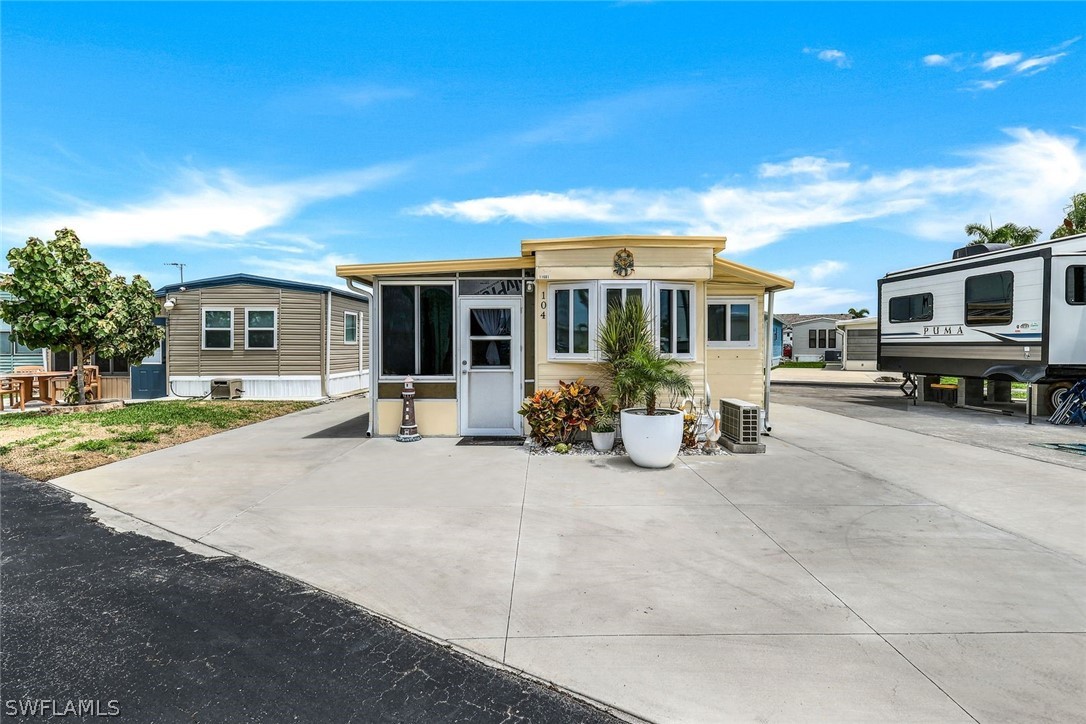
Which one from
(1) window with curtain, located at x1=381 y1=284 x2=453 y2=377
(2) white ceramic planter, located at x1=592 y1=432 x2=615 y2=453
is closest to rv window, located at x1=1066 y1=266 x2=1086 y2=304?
(2) white ceramic planter, located at x1=592 y1=432 x2=615 y2=453

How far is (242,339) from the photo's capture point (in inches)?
549

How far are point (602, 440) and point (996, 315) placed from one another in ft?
33.0

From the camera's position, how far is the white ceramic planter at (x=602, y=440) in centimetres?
707

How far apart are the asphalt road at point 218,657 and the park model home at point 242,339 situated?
444 inches

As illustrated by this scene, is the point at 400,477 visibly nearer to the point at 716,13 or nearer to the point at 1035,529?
the point at 1035,529

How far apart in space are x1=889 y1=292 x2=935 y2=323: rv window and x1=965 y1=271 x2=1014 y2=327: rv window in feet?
3.14

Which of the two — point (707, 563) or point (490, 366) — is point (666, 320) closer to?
point (490, 366)

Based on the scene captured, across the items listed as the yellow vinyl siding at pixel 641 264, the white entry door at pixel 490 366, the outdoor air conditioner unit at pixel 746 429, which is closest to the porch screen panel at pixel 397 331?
the white entry door at pixel 490 366

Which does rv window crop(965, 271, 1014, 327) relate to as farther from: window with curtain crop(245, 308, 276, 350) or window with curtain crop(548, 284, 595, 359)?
window with curtain crop(245, 308, 276, 350)

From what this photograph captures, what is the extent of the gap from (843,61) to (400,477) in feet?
31.7

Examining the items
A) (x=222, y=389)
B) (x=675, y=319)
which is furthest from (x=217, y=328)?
(x=675, y=319)

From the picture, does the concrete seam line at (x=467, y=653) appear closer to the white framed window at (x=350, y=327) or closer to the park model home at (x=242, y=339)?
the park model home at (x=242, y=339)

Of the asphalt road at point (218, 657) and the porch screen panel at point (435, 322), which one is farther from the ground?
the porch screen panel at point (435, 322)

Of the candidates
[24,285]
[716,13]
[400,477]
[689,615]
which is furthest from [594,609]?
[24,285]
